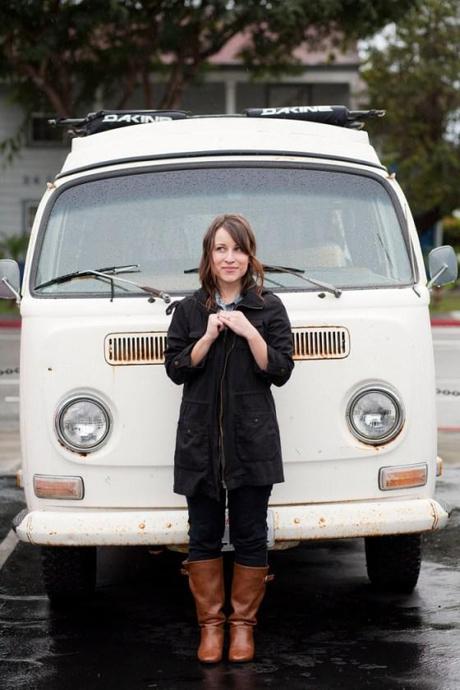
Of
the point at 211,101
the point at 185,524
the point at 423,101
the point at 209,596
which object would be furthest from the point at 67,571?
the point at 211,101

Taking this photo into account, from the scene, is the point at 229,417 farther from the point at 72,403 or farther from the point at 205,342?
the point at 72,403

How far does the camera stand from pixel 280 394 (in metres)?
5.91

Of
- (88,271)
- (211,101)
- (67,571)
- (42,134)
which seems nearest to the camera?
(88,271)

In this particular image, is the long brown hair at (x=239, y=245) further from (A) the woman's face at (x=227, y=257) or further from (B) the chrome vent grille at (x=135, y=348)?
(B) the chrome vent grille at (x=135, y=348)

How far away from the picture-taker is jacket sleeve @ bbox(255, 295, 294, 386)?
5441 mm

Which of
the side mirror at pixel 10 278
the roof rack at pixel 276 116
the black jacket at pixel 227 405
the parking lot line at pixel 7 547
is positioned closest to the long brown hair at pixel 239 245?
the black jacket at pixel 227 405

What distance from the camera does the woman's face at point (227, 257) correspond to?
18.3 ft

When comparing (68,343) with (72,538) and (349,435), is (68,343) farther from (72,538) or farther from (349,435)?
(349,435)

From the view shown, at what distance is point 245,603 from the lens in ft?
18.6

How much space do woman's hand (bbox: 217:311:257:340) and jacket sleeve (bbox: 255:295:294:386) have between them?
0.33 ft

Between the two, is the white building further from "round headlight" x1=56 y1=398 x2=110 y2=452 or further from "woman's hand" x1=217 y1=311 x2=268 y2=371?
"woman's hand" x1=217 y1=311 x2=268 y2=371

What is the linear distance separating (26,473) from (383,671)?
1.79 metres

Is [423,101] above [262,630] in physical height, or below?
above

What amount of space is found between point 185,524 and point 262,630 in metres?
0.68
